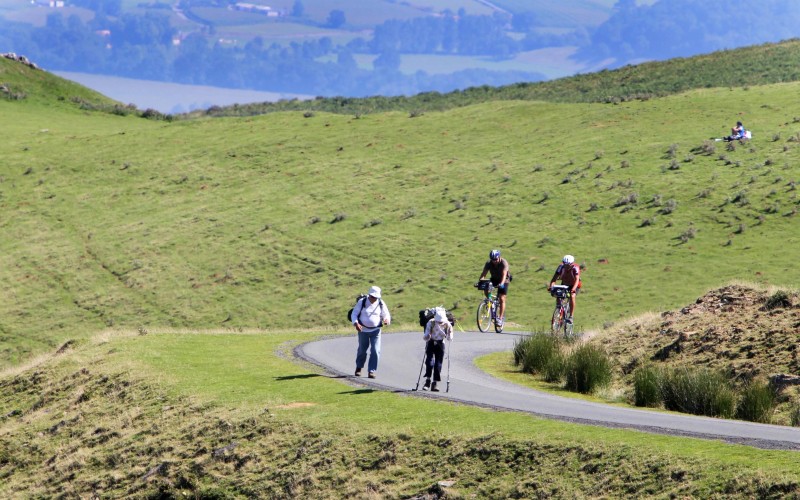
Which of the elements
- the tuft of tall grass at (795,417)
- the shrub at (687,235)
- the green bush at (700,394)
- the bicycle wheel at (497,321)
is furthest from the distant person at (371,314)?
the shrub at (687,235)

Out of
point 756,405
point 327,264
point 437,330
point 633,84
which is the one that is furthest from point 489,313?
point 633,84

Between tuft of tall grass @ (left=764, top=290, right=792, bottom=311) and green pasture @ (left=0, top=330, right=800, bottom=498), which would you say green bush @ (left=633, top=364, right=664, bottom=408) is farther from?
tuft of tall grass @ (left=764, top=290, right=792, bottom=311)

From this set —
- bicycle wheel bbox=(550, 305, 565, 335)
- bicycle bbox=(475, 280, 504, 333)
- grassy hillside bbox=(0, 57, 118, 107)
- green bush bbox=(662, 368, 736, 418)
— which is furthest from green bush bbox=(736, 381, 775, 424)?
grassy hillside bbox=(0, 57, 118, 107)

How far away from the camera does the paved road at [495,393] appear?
20.9 m

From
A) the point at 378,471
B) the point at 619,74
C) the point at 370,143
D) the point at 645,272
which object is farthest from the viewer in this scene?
the point at 619,74

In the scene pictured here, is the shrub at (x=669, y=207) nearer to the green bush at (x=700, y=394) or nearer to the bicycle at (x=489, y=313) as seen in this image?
the bicycle at (x=489, y=313)

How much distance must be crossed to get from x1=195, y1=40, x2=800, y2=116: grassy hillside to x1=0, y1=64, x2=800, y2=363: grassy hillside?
367 inches

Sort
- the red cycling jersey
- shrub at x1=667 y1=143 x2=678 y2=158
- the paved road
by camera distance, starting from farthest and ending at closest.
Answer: shrub at x1=667 y1=143 x2=678 y2=158 < the red cycling jersey < the paved road

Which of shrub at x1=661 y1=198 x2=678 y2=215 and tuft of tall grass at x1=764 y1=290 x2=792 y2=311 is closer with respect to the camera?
tuft of tall grass at x1=764 y1=290 x2=792 y2=311

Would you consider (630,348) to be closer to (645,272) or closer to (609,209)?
(645,272)

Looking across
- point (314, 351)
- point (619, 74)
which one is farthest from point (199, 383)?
point (619, 74)

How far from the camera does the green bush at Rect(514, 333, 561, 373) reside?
30734mm

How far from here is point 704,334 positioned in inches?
1190

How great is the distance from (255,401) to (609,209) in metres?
37.5
